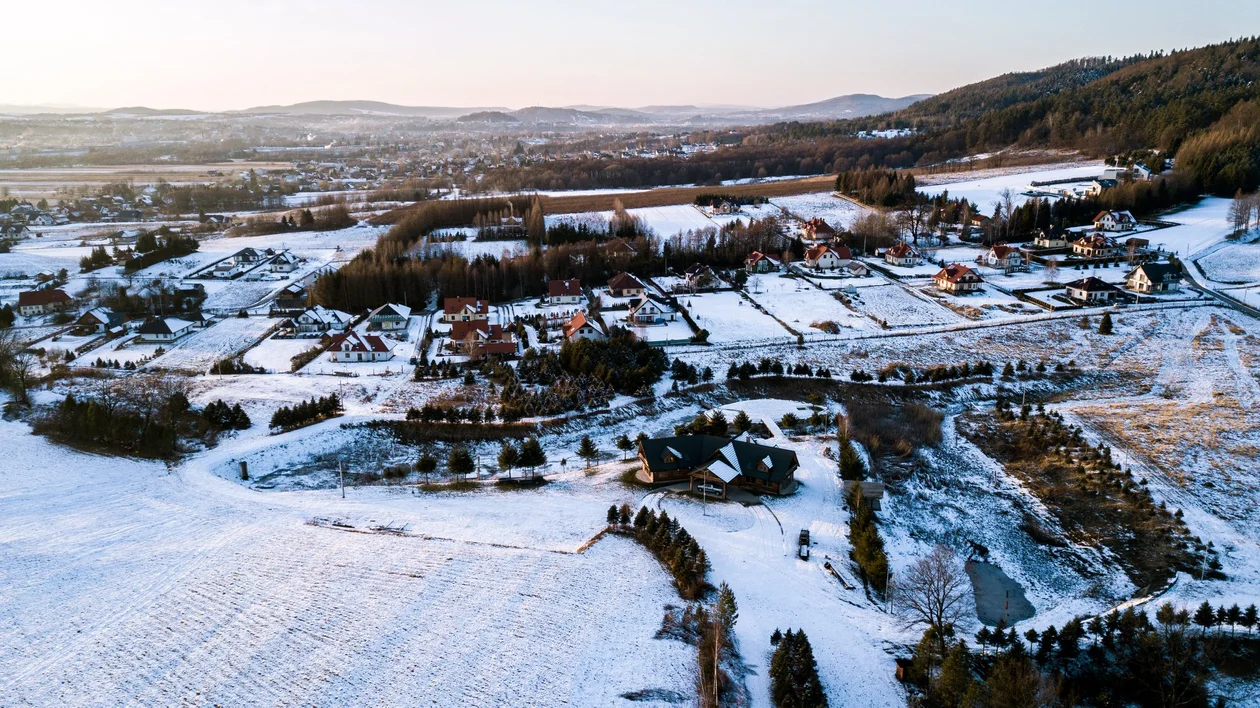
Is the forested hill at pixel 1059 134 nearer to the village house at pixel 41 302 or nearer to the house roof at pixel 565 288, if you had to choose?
the house roof at pixel 565 288

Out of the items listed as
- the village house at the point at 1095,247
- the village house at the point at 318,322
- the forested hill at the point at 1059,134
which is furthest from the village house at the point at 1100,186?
the village house at the point at 318,322

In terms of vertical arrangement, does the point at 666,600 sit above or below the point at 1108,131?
below

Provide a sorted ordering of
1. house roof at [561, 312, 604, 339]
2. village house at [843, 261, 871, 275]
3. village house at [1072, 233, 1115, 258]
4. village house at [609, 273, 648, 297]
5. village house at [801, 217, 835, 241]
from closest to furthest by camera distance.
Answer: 1. house roof at [561, 312, 604, 339]
2. village house at [609, 273, 648, 297]
3. village house at [843, 261, 871, 275]
4. village house at [1072, 233, 1115, 258]
5. village house at [801, 217, 835, 241]

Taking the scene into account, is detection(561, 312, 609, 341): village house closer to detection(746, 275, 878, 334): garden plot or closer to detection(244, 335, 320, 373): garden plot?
detection(746, 275, 878, 334): garden plot

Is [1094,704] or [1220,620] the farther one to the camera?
[1220,620]

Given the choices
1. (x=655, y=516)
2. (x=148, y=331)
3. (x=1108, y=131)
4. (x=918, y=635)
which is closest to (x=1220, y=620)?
(x=918, y=635)

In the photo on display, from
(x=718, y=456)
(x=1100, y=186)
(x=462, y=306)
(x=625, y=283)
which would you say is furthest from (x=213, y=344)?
(x=1100, y=186)

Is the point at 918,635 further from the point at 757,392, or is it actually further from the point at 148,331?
the point at 148,331

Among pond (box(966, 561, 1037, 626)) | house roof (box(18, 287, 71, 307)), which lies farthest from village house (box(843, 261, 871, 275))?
house roof (box(18, 287, 71, 307))
